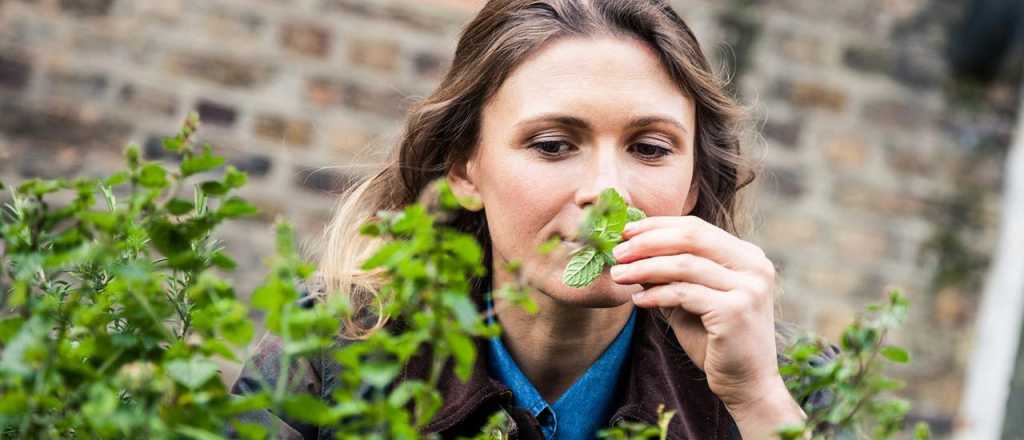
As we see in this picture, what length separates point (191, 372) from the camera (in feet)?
2.83

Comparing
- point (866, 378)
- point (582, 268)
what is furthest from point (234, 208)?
point (582, 268)

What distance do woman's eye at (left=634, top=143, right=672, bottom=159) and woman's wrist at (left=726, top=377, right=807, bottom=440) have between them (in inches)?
18.5

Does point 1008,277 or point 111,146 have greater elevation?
point 1008,277

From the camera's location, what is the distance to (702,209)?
2.35 m

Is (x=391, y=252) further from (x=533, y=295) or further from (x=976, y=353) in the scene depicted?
(x=976, y=353)

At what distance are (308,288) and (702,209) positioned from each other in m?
0.79

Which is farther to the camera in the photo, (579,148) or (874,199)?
(874,199)

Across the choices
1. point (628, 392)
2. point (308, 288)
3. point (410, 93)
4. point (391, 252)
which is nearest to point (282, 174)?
point (410, 93)

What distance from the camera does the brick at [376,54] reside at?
3635mm

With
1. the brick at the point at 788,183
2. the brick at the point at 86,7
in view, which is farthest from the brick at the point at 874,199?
the brick at the point at 86,7

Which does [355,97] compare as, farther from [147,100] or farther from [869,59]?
[869,59]

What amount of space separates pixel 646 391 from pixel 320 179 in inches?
70.7

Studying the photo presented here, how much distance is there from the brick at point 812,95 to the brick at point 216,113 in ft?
5.69

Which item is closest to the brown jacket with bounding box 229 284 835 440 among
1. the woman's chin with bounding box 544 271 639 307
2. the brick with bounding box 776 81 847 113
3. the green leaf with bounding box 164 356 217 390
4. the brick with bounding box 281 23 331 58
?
the woman's chin with bounding box 544 271 639 307
